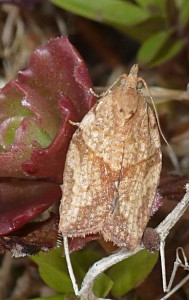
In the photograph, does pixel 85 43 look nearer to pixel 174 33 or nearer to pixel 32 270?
pixel 174 33

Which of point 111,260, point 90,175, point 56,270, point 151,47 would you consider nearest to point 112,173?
point 90,175

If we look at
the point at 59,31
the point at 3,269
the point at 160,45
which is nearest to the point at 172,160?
the point at 160,45

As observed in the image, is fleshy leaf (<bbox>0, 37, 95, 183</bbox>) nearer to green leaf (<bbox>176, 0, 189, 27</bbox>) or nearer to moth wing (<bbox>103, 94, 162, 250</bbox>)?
moth wing (<bbox>103, 94, 162, 250</bbox>)

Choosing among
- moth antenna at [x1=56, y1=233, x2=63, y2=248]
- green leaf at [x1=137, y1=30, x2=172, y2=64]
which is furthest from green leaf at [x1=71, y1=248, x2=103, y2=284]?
green leaf at [x1=137, y1=30, x2=172, y2=64]

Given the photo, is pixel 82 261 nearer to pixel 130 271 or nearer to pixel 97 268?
pixel 130 271

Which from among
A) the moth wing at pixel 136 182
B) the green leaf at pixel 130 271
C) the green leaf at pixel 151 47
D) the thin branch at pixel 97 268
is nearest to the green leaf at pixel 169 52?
the green leaf at pixel 151 47
